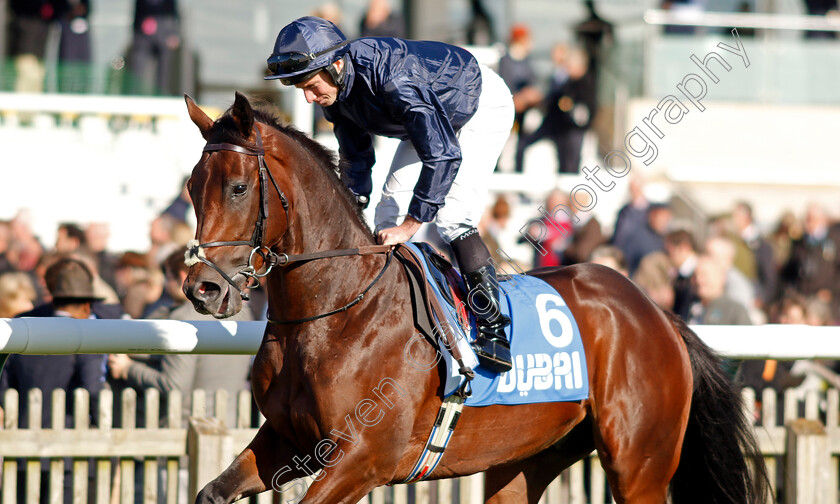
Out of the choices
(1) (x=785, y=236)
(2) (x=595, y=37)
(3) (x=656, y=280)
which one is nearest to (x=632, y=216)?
(1) (x=785, y=236)

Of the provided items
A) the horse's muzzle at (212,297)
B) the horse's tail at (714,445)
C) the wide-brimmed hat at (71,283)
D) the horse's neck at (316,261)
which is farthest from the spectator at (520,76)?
the horse's muzzle at (212,297)

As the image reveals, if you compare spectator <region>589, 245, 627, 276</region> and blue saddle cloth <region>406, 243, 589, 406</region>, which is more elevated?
spectator <region>589, 245, 627, 276</region>

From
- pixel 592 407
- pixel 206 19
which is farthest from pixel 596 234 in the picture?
pixel 206 19

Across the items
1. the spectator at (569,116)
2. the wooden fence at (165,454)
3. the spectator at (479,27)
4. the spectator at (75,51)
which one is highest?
the spectator at (479,27)

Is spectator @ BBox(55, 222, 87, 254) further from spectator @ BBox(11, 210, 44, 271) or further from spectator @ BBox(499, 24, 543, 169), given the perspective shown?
spectator @ BBox(499, 24, 543, 169)

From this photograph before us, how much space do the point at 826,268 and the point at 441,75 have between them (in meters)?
7.68

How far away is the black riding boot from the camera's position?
408 cm

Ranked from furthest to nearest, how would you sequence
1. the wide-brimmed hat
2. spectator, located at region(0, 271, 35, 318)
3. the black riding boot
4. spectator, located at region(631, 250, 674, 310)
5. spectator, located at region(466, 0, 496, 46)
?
spectator, located at region(466, 0, 496, 46) < spectator, located at region(631, 250, 674, 310) < spectator, located at region(0, 271, 35, 318) < the wide-brimmed hat < the black riding boot

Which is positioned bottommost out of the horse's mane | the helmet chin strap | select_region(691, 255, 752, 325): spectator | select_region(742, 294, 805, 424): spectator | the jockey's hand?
select_region(742, 294, 805, 424): spectator

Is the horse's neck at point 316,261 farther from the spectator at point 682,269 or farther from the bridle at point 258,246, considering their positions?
the spectator at point 682,269

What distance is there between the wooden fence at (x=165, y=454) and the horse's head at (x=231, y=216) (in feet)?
4.66

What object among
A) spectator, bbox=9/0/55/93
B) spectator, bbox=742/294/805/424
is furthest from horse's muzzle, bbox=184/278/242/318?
spectator, bbox=9/0/55/93

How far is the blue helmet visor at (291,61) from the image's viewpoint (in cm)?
375

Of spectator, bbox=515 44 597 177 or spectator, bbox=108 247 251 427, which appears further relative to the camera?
spectator, bbox=515 44 597 177
